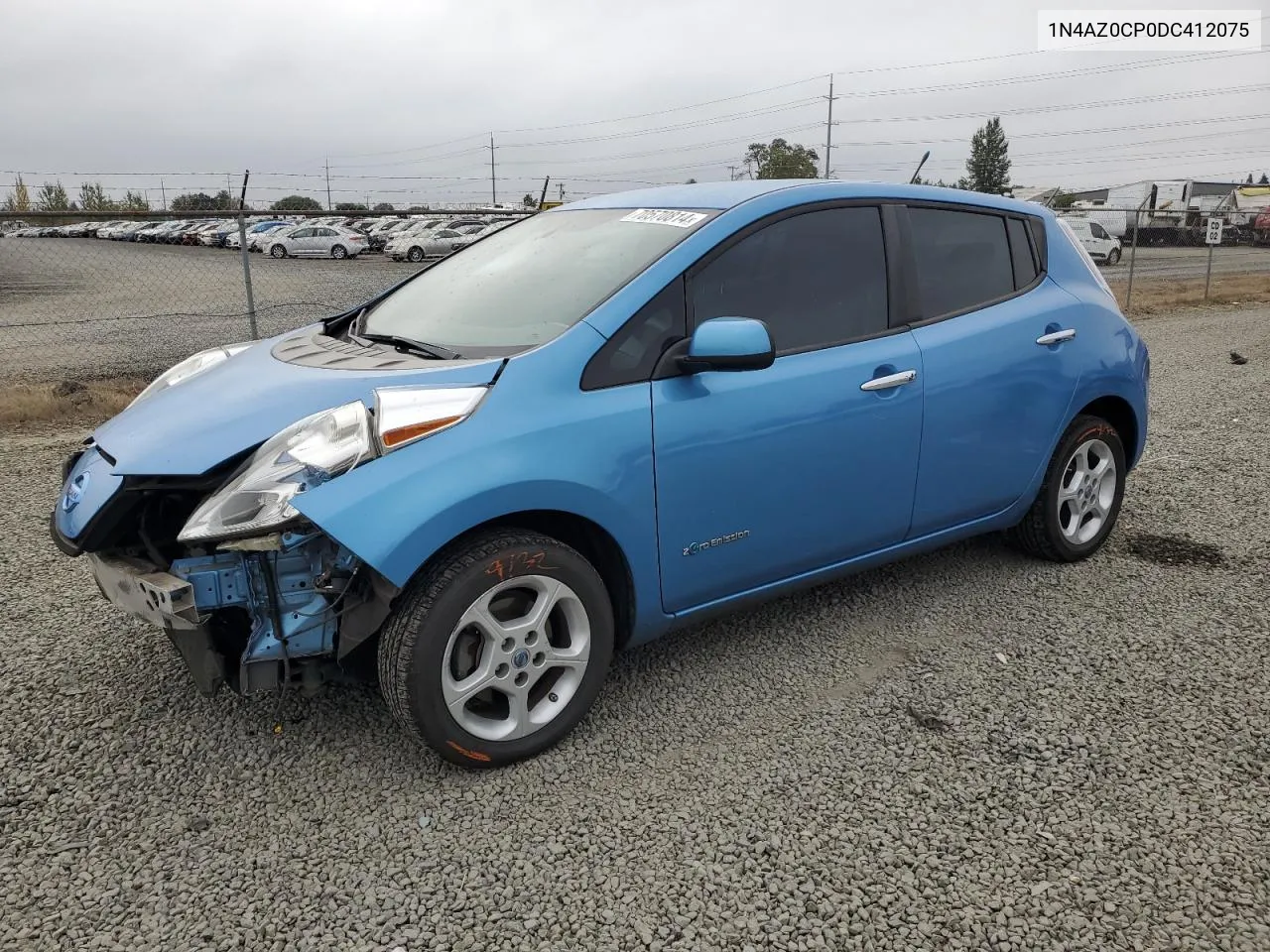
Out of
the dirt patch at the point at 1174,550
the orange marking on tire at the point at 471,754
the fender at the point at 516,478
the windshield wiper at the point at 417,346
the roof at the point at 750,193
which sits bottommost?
the dirt patch at the point at 1174,550

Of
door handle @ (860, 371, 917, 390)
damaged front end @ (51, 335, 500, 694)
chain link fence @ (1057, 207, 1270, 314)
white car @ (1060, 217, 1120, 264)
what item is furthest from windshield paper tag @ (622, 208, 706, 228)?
white car @ (1060, 217, 1120, 264)

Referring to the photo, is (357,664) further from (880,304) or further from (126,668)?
(880,304)

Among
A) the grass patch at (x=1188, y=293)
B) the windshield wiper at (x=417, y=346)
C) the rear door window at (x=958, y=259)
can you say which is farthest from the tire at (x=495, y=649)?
the grass patch at (x=1188, y=293)

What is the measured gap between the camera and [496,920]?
2.23 m

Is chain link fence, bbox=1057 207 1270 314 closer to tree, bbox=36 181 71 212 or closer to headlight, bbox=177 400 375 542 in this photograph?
headlight, bbox=177 400 375 542

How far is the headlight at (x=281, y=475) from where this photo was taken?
245 cm

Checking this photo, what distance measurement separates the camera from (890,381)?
3.36 metres

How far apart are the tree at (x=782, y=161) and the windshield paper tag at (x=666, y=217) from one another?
44831mm

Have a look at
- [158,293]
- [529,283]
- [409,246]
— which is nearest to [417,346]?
[529,283]

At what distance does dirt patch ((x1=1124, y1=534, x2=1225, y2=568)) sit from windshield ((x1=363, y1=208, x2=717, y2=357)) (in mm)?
2822

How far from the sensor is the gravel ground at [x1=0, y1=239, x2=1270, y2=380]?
34.7 feet

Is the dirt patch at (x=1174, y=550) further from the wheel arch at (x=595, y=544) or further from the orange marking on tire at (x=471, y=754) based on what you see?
the orange marking on tire at (x=471, y=754)

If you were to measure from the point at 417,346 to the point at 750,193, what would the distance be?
4.23 ft

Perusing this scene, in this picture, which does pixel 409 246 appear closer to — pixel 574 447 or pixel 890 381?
pixel 890 381
